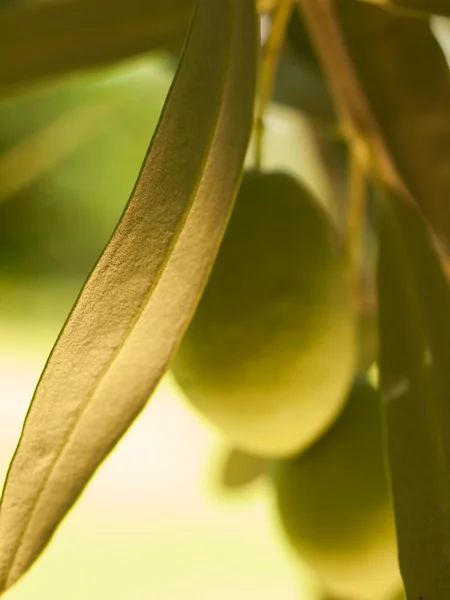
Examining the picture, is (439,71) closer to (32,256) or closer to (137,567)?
(137,567)

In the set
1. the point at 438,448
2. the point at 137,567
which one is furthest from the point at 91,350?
the point at 137,567

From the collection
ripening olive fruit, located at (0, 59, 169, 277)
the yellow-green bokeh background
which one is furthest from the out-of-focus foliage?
ripening olive fruit, located at (0, 59, 169, 277)

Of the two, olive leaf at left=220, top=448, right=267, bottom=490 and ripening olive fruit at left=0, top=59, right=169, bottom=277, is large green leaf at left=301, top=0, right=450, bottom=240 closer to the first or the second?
olive leaf at left=220, top=448, right=267, bottom=490

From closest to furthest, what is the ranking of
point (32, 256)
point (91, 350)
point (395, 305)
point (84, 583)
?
1. point (91, 350)
2. point (395, 305)
3. point (84, 583)
4. point (32, 256)

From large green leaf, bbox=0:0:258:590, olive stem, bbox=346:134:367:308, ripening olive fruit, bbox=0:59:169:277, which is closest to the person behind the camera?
large green leaf, bbox=0:0:258:590

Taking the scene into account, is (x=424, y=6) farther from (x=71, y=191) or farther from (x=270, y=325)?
(x=71, y=191)

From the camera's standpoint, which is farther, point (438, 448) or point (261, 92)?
point (261, 92)

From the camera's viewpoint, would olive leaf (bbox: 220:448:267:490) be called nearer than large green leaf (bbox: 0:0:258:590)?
No
